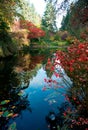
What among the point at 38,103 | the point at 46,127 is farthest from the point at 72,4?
the point at 46,127

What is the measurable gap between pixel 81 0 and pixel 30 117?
5.59 metres

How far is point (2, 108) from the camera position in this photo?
7.64 m

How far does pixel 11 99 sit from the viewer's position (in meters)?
9.27

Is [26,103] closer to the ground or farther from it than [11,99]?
closer to the ground

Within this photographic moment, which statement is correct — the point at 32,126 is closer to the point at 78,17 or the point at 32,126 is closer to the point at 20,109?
the point at 20,109

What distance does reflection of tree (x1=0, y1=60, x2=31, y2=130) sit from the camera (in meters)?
7.33

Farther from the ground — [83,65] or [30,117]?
[83,65]

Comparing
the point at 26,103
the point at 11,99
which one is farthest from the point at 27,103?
the point at 11,99

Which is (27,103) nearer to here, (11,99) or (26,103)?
(26,103)

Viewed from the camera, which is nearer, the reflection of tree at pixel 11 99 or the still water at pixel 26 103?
the still water at pixel 26 103

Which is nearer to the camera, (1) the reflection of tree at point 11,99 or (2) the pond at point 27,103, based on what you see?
(2) the pond at point 27,103

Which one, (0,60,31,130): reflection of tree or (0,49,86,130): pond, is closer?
(0,49,86,130): pond

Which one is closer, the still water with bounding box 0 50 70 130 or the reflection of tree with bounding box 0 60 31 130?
the still water with bounding box 0 50 70 130

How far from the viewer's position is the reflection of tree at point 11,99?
7.33 m
